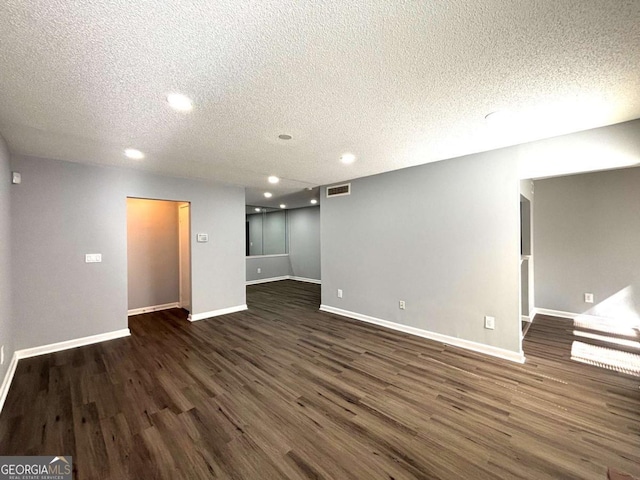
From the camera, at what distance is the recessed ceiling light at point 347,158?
10.9 ft

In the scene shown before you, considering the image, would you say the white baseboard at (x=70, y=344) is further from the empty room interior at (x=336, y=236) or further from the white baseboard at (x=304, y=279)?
the white baseboard at (x=304, y=279)

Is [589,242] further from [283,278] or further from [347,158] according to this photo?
[283,278]

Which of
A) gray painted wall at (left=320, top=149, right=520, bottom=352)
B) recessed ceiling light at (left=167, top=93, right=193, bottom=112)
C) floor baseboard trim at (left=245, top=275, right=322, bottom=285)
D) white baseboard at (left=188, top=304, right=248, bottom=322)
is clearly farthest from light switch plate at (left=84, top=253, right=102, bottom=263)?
floor baseboard trim at (left=245, top=275, right=322, bottom=285)

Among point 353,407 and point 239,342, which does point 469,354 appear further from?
point 239,342

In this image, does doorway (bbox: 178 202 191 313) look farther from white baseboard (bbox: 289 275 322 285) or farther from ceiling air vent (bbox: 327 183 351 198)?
white baseboard (bbox: 289 275 322 285)

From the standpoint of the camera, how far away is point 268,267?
8961 mm

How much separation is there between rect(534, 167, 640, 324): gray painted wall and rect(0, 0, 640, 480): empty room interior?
0.09 feet

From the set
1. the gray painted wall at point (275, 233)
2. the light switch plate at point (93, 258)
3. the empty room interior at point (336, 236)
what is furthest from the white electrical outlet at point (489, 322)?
the gray painted wall at point (275, 233)

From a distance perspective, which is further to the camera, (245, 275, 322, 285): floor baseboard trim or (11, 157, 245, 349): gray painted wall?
(245, 275, 322, 285): floor baseboard trim

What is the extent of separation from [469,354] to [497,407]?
1080 millimetres

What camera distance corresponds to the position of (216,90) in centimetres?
184

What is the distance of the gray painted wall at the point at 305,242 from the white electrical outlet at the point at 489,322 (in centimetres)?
573

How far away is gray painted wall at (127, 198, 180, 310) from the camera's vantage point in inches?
204

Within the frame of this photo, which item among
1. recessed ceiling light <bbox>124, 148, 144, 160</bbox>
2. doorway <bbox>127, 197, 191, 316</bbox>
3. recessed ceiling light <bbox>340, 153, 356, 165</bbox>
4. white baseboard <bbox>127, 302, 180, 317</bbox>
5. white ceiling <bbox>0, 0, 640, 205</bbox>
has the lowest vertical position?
white baseboard <bbox>127, 302, 180, 317</bbox>
